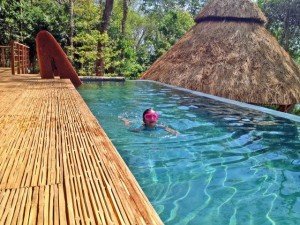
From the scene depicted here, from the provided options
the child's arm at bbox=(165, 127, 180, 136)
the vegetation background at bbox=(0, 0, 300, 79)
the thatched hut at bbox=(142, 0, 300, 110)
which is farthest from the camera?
the vegetation background at bbox=(0, 0, 300, 79)

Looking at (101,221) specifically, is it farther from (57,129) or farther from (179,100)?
(179,100)

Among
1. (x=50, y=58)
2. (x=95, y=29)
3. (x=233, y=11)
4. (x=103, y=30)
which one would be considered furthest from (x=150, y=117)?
(x=95, y=29)

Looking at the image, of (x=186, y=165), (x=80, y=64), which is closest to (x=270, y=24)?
(x=80, y=64)

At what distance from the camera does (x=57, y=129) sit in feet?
7.39

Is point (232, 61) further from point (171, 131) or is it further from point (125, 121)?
point (171, 131)

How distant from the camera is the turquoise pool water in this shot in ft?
7.62

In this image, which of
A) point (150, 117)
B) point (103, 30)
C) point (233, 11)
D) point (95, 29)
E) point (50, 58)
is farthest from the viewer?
point (95, 29)

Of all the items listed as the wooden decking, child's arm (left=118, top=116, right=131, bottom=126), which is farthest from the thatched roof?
the wooden decking

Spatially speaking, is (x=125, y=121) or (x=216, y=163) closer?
(x=216, y=163)

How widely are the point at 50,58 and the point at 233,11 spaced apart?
7886 mm

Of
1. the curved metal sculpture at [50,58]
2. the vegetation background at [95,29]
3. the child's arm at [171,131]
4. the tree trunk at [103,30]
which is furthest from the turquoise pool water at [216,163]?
the vegetation background at [95,29]

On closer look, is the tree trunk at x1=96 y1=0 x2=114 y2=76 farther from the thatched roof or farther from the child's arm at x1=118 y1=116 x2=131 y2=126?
the child's arm at x1=118 y1=116 x2=131 y2=126

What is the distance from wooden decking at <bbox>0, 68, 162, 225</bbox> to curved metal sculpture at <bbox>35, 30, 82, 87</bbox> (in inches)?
204

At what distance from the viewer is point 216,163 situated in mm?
3285
